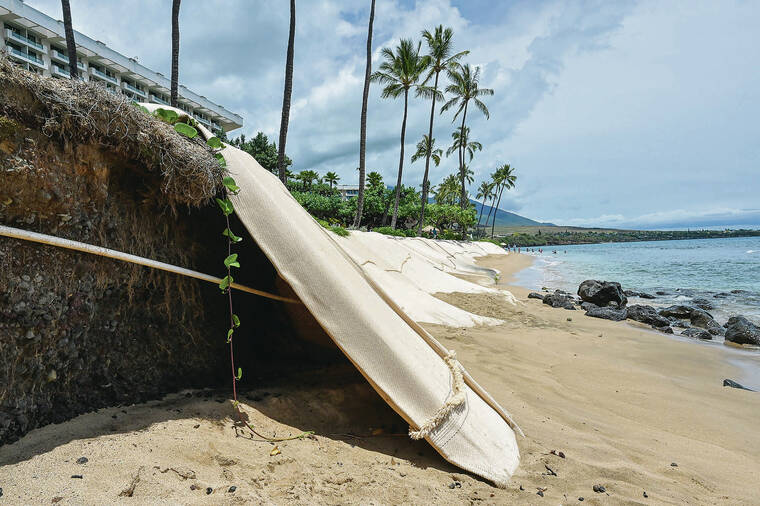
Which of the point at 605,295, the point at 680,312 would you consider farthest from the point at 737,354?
the point at 605,295

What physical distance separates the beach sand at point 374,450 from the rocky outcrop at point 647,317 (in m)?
5.16

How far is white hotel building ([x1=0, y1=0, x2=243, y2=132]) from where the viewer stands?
120ft

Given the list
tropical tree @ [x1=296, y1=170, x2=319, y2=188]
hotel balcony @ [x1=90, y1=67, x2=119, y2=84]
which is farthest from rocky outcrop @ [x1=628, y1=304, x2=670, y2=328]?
hotel balcony @ [x1=90, y1=67, x2=119, y2=84]

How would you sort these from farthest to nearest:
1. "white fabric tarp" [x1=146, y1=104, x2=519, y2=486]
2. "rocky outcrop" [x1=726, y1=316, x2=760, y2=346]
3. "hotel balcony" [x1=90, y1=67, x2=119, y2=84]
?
1. "hotel balcony" [x1=90, y1=67, x2=119, y2=84]
2. "rocky outcrop" [x1=726, y1=316, x2=760, y2=346]
3. "white fabric tarp" [x1=146, y1=104, x2=519, y2=486]

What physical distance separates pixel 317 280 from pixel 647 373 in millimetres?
5428

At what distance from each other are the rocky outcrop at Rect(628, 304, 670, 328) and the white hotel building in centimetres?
3497

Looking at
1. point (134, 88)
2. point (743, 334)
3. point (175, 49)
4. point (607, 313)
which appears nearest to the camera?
point (743, 334)

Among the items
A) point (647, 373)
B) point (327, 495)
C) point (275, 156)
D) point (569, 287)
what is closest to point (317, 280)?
point (327, 495)

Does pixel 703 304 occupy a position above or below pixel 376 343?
below

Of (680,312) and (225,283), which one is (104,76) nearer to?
(225,283)

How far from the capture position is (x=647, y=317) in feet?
32.3

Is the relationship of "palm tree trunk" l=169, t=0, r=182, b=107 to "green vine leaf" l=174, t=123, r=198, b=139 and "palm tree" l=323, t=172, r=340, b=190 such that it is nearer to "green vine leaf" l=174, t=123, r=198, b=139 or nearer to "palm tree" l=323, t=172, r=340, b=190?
"green vine leaf" l=174, t=123, r=198, b=139

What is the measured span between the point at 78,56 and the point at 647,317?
186 ft

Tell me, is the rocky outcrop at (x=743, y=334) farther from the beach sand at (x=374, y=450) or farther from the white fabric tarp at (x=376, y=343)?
the white fabric tarp at (x=376, y=343)
